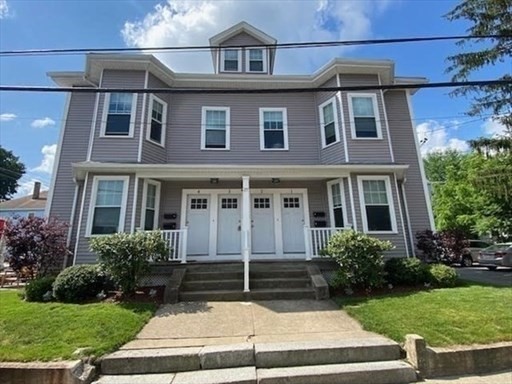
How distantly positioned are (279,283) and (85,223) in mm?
5813

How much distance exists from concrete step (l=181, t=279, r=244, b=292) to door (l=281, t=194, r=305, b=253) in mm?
2792

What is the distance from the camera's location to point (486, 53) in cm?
1003

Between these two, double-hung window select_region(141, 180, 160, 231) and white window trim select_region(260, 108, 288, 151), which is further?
white window trim select_region(260, 108, 288, 151)

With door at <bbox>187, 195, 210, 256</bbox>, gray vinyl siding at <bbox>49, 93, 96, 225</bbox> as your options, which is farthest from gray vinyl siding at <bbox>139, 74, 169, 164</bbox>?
gray vinyl siding at <bbox>49, 93, 96, 225</bbox>

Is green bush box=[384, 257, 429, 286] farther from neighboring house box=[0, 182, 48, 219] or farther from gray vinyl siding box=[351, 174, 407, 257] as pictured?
neighboring house box=[0, 182, 48, 219]

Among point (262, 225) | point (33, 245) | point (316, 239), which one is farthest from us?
point (262, 225)

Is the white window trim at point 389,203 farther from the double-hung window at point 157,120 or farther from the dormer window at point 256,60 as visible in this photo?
the double-hung window at point 157,120

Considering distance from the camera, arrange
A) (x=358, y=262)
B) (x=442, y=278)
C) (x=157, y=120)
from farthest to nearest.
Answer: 1. (x=157, y=120)
2. (x=442, y=278)
3. (x=358, y=262)

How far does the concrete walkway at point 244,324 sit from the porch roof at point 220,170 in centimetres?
375

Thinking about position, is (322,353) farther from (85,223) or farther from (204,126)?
(204,126)

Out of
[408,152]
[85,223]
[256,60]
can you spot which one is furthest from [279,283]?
[256,60]

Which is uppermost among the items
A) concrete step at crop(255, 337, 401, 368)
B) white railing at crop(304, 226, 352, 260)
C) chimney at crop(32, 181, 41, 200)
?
chimney at crop(32, 181, 41, 200)

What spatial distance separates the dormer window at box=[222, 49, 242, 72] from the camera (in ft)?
41.7

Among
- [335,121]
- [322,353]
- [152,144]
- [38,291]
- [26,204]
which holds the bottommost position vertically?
[322,353]
